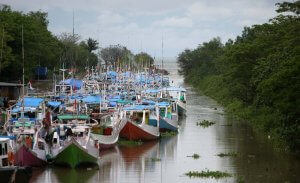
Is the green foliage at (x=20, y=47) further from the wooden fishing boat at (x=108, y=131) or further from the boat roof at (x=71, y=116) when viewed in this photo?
the boat roof at (x=71, y=116)

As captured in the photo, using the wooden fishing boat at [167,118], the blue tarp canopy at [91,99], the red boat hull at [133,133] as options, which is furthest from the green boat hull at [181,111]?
the red boat hull at [133,133]

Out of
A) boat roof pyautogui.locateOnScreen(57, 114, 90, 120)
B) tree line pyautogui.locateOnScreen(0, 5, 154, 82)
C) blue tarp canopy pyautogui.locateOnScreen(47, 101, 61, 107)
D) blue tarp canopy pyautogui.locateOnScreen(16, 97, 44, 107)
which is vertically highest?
tree line pyautogui.locateOnScreen(0, 5, 154, 82)

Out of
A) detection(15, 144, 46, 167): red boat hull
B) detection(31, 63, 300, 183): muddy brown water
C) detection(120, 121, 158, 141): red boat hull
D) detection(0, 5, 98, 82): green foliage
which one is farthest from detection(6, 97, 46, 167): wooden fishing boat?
detection(0, 5, 98, 82): green foliage

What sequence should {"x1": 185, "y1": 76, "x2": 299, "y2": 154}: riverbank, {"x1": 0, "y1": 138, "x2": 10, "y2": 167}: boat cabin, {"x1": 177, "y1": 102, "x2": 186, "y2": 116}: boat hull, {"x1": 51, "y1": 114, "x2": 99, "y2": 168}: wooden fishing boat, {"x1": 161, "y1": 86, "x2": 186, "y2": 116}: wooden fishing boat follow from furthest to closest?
{"x1": 177, "y1": 102, "x2": 186, "y2": 116}: boat hull → {"x1": 161, "y1": 86, "x2": 186, "y2": 116}: wooden fishing boat → {"x1": 185, "y1": 76, "x2": 299, "y2": 154}: riverbank → {"x1": 51, "y1": 114, "x2": 99, "y2": 168}: wooden fishing boat → {"x1": 0, "y1": 138, "x2": 10, "y2": 167}: boat cabin

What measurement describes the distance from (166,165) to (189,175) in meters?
3.82

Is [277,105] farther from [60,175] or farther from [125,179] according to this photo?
[60,175]

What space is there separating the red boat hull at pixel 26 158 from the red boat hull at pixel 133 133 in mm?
11061

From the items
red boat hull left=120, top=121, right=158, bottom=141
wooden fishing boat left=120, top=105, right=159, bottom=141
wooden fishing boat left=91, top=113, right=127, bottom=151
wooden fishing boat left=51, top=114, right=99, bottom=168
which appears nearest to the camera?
wooden fishing boat left=51, top=114, right=99, bottom=168

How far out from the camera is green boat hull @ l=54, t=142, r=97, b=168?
3198 centimetres

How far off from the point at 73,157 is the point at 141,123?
41.4 ft

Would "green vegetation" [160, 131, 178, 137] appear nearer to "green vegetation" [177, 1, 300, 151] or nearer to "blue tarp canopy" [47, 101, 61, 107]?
"green vegetation" [177, 1, 300, 151]

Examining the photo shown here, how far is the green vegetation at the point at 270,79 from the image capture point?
32812mm

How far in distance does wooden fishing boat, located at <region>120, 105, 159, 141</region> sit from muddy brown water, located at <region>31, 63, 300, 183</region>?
2.47 feet

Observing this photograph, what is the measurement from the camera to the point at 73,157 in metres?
32.2
